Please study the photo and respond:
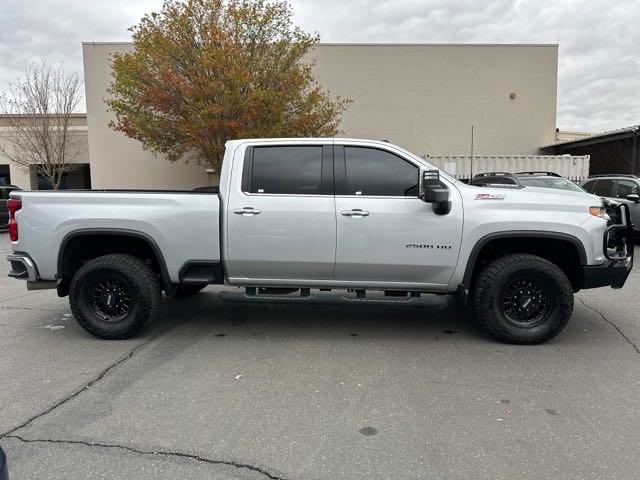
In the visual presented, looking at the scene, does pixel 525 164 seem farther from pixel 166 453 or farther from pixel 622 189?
pixel 166 453

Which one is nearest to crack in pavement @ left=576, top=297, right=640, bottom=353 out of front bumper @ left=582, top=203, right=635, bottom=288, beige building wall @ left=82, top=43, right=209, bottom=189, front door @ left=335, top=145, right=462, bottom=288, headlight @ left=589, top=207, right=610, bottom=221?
front bumper @ left=582, top=203, right=635, bottom=288

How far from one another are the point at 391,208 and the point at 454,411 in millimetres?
1992

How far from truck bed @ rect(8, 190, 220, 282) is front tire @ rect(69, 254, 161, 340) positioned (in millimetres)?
296

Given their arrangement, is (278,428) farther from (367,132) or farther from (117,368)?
(367,132)

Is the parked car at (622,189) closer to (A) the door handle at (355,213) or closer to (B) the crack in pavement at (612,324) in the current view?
(B) the crack in pavement at (612,324)

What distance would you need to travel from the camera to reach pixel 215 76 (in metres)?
16.7

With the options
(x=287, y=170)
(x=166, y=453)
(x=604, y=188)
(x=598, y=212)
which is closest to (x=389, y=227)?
(x=287, y=170)

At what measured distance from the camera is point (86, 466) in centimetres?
288

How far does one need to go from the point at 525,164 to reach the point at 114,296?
62.6 feet

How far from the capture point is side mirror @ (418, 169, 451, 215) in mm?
4587

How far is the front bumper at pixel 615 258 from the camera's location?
481 centimetres

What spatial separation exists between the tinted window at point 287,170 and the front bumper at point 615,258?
2.76 metres

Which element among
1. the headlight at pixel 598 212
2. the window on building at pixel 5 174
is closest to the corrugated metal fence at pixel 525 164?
the headlight at pixel 598 212

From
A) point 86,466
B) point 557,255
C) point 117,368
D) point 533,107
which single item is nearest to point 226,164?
point 117,368
